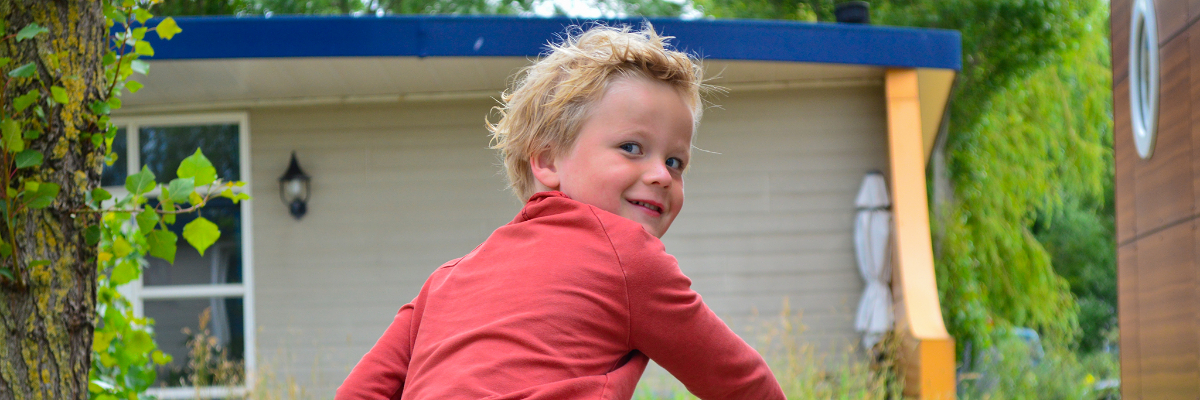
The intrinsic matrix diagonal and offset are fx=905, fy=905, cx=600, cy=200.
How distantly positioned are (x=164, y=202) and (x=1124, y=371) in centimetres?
289

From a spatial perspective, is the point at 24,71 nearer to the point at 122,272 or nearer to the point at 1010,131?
the point at 122,272

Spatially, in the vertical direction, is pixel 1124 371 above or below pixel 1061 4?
below

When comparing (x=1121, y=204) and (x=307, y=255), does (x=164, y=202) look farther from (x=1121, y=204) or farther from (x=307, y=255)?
(x=307, y=255)

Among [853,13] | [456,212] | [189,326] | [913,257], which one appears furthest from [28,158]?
[853,13]

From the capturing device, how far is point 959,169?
39.1 feet

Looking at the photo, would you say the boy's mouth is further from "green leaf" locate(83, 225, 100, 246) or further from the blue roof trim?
the blue roof trim

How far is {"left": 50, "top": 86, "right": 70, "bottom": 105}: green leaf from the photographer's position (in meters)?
1.75

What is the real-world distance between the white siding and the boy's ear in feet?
16.7

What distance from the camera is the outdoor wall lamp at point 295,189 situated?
258 inches

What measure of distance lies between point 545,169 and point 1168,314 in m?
1.97

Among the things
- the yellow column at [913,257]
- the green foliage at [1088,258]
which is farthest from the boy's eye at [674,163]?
the green foliage at [1088,258]

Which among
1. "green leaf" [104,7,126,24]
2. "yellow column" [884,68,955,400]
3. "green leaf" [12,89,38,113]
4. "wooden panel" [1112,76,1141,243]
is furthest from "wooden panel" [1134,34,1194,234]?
"yellow column" [884,68,955,400]

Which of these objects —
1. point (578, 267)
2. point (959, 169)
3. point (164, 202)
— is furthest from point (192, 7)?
point (578, 267)

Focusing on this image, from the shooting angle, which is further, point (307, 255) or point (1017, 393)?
point (1017, 393)
